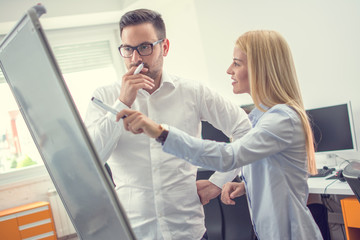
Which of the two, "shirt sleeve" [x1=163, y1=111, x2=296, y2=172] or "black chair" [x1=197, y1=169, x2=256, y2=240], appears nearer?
"shirt sleeve" [x1=163, y1=111, x2=296, y2=172]

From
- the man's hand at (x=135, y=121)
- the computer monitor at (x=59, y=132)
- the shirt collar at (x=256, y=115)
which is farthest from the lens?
the shirt collar at (x=256, y=115)

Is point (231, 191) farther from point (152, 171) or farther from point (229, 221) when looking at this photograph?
point (229, 221)

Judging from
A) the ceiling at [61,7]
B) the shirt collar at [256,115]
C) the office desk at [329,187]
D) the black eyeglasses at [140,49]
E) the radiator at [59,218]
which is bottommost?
the radiator at [59,218]

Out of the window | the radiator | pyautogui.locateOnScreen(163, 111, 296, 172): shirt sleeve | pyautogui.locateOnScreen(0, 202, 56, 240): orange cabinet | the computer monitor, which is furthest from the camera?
the window

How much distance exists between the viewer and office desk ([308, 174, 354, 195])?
2.37 m

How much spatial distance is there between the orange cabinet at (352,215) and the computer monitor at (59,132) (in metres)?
2.04

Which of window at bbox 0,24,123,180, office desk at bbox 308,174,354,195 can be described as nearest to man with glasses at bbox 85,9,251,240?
office desk at bbox 308,174,354,195

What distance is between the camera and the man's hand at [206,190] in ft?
4.41

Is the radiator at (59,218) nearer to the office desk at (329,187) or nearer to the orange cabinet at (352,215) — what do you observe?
the office desk at (329,187)

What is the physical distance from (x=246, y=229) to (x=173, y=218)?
4.05ft

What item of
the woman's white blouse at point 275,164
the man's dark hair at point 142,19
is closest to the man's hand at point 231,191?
the woman's white blouse at point 275,164

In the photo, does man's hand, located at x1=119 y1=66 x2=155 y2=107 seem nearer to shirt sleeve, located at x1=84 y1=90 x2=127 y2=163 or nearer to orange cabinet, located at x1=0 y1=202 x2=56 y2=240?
shirt sleeve, located at x1=84 y1=90 x2=127 y2=163

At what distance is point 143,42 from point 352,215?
1869 millimetres

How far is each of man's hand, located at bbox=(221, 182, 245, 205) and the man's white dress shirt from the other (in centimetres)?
3
